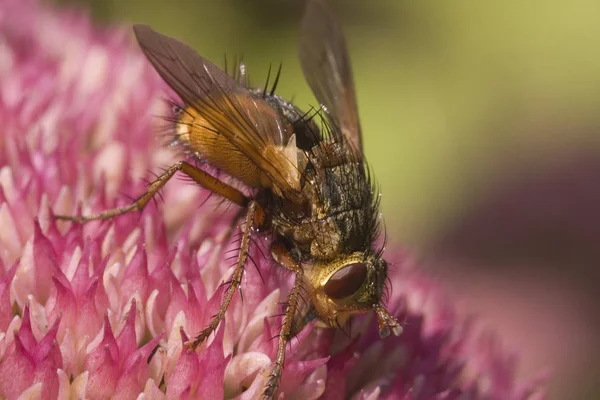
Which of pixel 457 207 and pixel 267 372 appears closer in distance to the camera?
pixel 267 372

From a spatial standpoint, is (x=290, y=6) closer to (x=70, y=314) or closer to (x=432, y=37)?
(x=432, y=37)

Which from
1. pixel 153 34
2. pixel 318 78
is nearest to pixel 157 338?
pixel 153 34

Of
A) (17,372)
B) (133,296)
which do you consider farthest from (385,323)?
(17,372)

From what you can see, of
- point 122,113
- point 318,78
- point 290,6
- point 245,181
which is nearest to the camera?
point 245,181

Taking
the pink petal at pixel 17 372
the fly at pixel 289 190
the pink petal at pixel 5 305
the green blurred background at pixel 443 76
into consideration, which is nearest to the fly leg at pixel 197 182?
the fly at pixel 289 190

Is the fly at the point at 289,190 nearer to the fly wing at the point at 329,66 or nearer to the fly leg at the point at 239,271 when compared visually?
the fly leg at the point at 239,271

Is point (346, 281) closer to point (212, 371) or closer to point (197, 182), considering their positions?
point (212, 371)
